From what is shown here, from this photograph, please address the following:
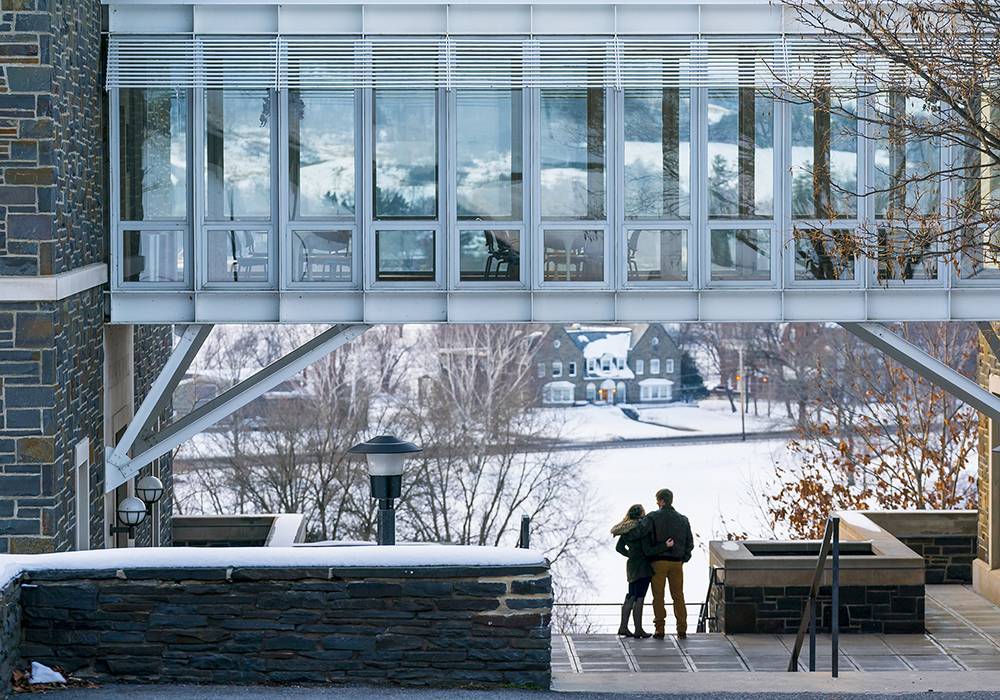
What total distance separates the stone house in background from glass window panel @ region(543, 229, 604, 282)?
33.9 m

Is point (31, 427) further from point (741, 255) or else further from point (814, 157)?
point (814, 157)

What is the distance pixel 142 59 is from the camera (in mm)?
13039

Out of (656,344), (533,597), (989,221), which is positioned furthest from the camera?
(656,344)

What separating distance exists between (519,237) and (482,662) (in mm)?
5839

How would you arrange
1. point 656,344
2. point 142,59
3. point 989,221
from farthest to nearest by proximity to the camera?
point 656,344 < point 142,59 < point 989,221

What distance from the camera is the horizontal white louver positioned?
1306 centimetres

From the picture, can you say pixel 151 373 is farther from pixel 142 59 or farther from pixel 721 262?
pixel 721 262

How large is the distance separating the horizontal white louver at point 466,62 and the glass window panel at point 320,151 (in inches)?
6.8

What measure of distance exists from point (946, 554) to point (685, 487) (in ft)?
84.5

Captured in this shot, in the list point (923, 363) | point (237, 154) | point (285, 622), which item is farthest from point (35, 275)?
point (923, 363)

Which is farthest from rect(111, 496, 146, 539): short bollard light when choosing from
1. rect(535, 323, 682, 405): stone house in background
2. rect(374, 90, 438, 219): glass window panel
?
rect(535, 323, 682, 405): stone house in background

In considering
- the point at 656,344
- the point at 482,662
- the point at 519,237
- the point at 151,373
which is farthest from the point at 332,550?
the point at 656,344

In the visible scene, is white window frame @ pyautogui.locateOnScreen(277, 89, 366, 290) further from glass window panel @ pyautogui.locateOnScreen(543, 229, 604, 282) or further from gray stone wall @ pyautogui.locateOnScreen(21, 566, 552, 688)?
gray stone wall @ pyautogui.locateOnScreen(21, 566, 552, 688)

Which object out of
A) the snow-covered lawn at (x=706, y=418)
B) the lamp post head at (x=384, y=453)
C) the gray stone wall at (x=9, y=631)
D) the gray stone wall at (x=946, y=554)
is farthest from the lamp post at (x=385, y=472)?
the snow-covered lawn at (x=706, y=418)
